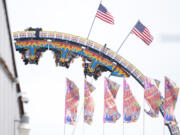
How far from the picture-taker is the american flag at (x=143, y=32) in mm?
38450

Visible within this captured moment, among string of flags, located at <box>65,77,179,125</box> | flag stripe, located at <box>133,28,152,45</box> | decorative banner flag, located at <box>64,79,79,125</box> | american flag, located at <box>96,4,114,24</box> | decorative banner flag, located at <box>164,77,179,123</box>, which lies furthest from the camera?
flag stripe, located at <box>133,28,152,45</box>

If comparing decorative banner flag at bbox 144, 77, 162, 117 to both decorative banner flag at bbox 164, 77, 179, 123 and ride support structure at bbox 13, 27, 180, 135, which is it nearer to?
decorative banner flag at bbox 164, 77, 179, 123

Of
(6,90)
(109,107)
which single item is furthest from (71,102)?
(6,90)

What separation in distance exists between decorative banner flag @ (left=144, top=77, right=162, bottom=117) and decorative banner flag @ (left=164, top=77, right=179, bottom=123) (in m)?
0.56

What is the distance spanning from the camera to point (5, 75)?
12461 millimetres

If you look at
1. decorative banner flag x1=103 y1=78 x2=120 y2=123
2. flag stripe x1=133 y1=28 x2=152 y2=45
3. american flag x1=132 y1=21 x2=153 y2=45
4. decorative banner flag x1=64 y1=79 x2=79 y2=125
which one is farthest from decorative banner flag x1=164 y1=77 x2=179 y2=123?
decorative banner flag x1=64 y1=79 x2=79 y2=125

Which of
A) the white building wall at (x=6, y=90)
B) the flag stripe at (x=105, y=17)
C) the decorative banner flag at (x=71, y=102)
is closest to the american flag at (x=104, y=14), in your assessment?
the flag stripe at (x=105, y=17)

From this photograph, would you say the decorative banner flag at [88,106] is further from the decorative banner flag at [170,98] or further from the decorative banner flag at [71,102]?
the decorative banner flag at [170,98]

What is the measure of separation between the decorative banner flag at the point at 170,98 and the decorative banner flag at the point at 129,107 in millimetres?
2341

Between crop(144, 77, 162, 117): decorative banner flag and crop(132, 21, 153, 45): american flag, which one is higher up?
crop(132, 21, 153, 45): american flag

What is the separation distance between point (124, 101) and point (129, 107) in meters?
0.51

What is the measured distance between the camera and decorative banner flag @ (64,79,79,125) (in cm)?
3497

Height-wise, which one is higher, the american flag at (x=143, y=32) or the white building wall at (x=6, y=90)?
the american flag at (x=143, y=32)

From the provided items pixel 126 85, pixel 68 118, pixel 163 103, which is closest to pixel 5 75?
pixel 68 118
